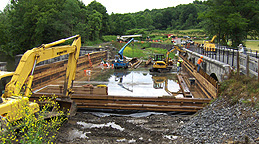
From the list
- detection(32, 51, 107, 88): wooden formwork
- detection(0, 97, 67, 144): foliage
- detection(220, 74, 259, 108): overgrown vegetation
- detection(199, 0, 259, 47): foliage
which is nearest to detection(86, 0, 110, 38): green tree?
detection(199, 0, 259, 47): foliage

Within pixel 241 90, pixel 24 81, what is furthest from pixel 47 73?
pixel 241 90

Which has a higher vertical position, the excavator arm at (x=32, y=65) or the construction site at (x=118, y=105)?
the excavator arm at (x=32, y=65)

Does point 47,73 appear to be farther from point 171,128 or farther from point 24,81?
point 171,128

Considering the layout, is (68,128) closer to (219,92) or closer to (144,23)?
(219,92)

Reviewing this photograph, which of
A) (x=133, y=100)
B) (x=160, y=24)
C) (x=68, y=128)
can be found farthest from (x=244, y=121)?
(x=160, y=24)

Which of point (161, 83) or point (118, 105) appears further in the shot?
point (161, 83)

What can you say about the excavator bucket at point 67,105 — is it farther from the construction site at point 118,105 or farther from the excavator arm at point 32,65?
the excavator arm at point 32,65

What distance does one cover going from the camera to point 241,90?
12586 millimetres

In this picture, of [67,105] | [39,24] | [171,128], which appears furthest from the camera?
[39,24]

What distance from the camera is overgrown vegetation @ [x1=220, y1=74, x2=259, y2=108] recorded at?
11306mm

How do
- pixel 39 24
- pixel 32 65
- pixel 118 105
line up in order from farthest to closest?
pixel 39 24 → pixel 118 105 → pixel 32 65

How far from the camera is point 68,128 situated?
12461 mm

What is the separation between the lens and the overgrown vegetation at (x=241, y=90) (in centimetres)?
1131

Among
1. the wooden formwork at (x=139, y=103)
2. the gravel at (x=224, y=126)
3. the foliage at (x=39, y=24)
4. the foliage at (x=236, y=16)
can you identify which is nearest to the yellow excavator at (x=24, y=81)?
the wooden formwork at (x=139, y=103)
